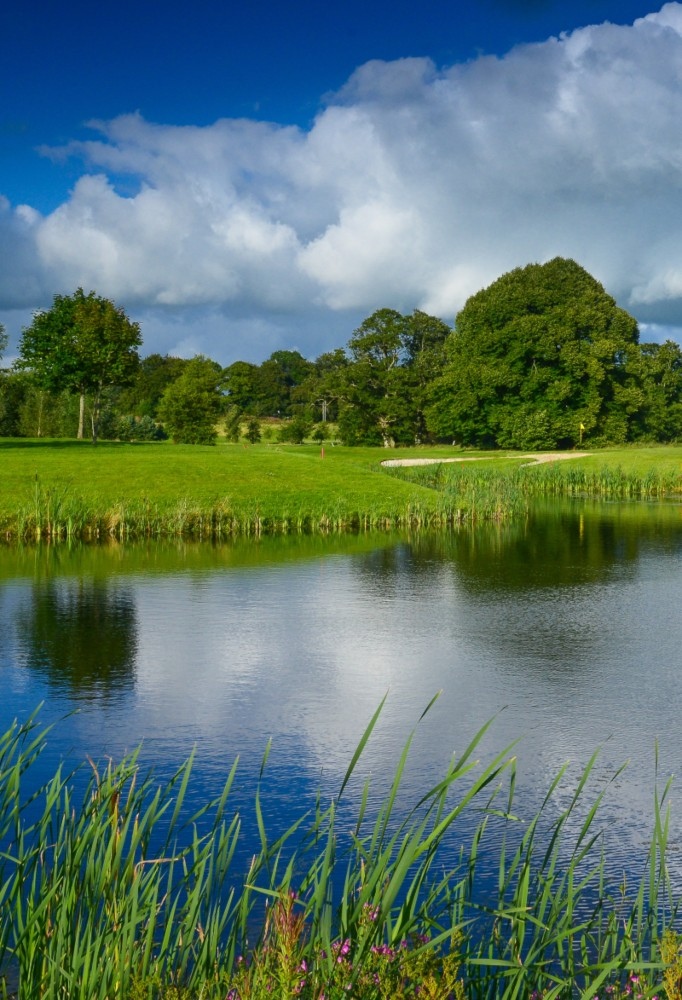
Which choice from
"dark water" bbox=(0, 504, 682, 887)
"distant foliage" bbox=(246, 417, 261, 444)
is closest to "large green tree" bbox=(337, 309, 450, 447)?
"distant foliage" bbox=(246, 417, 261, 444)

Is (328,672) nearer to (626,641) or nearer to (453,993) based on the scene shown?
(626,641)

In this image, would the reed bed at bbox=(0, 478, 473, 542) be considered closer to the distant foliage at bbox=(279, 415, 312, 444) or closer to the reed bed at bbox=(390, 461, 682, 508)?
the reed bed at bbox=(390, 461, 682, 508)

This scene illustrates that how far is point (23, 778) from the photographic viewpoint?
9.02m

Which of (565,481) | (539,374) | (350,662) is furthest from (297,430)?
(350,662)

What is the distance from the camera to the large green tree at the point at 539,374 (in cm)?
6975

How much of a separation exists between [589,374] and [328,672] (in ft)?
197

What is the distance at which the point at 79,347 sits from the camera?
5412 cm

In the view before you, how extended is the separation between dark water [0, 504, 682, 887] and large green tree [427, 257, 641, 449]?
46.6 meters

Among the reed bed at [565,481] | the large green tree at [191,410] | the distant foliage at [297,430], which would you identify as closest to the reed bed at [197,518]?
the reed bed at [565,481]

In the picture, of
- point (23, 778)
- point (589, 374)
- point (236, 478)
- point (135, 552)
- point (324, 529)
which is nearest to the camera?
point (23, 778)

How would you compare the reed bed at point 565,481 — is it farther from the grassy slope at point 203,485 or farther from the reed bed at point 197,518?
the reed bed at point 197,518

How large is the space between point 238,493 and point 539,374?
41685mm

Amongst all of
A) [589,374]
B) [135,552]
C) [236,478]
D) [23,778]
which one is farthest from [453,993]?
[589,374]

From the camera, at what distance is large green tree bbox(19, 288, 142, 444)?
53250 mm
